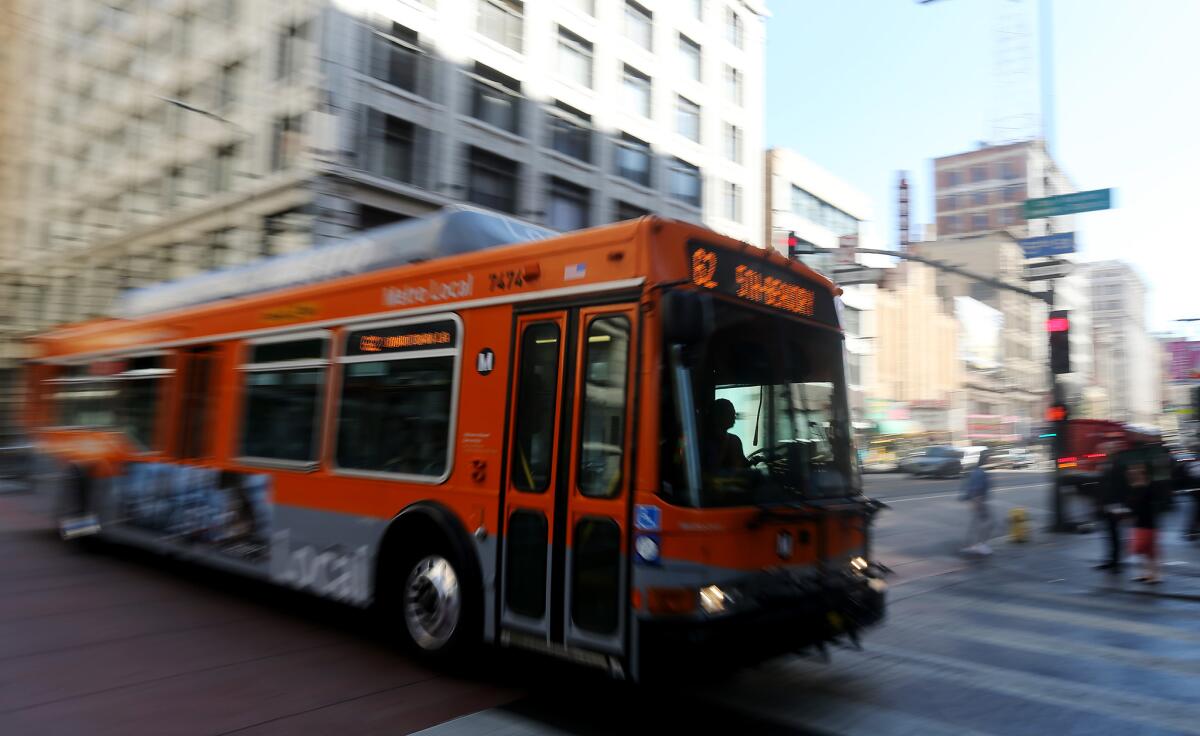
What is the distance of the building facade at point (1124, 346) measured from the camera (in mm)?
133625

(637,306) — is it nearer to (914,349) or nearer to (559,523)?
(559,523)

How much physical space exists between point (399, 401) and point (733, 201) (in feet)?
114

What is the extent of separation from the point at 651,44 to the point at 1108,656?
32.3m

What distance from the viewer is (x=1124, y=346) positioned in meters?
141

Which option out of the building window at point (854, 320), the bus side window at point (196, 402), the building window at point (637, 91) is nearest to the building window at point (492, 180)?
the building window at point (637, 91)

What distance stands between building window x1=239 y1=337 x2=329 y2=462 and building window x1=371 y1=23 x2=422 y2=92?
59.4ft

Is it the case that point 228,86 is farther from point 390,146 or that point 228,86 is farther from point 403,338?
point 403,338

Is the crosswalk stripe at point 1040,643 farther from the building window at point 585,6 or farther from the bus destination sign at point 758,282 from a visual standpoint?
the building window at point 585,6

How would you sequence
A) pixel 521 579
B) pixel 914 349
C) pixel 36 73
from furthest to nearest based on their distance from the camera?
pixel 914 349
pixel 36 73
pixel 521 579

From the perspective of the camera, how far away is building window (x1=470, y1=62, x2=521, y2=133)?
26.7m

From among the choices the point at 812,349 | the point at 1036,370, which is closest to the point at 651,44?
the point at 812,349

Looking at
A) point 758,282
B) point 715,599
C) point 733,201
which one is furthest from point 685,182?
point 715,599

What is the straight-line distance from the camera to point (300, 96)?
22.8 m

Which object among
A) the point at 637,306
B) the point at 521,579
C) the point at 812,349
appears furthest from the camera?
the point at 812,349
